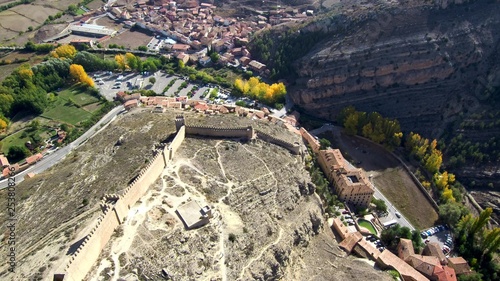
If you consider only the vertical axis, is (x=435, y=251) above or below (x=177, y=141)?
below

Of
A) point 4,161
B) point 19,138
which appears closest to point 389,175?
point 4,161

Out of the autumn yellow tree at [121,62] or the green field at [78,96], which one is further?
the autumn yellow tree at [121,62]

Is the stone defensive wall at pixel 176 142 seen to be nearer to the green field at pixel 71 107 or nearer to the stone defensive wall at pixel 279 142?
the stone defensive wall at pixel 279 142

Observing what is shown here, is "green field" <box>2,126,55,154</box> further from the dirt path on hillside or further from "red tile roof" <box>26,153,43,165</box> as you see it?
the dirt path on hillside

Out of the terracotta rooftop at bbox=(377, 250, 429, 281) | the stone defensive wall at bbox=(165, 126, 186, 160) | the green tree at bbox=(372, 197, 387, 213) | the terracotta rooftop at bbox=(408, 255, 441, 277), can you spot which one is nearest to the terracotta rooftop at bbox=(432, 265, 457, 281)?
the terracotta rooftop at bbox=(408, 255, 441, 277)

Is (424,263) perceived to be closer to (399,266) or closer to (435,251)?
(399,266)

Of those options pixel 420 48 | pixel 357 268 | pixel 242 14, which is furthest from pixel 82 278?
pixel 242 14

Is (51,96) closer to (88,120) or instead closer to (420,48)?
(88,120)

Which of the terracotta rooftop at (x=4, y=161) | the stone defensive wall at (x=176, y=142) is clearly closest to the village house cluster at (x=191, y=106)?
the stone defensive wall at (x=176, y=142)
